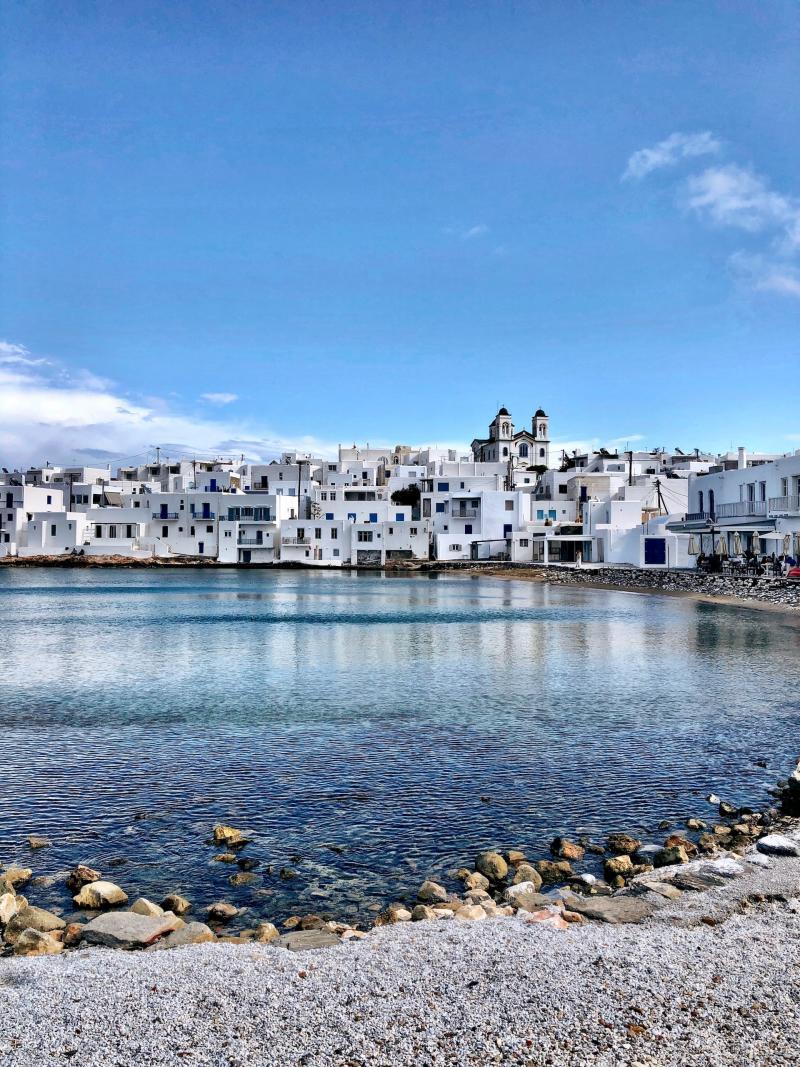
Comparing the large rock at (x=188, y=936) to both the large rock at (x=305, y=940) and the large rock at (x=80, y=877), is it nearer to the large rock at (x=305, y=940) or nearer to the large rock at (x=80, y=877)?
the large rock at (x=305, y=940)

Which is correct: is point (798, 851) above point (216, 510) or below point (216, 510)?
below

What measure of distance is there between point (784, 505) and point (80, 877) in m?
51.7

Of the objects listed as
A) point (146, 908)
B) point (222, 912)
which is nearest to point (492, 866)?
point (222, 912)

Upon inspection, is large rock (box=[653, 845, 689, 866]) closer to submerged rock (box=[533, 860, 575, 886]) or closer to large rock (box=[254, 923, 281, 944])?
submerged rock (box=[533, 860, 575, 886])

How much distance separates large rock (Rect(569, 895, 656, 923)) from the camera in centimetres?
867

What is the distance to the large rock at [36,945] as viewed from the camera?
829 cm

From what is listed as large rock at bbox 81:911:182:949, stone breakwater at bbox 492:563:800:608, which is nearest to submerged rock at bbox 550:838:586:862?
large rock at bbox 81:911:182:949

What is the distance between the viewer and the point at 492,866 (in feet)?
35.3

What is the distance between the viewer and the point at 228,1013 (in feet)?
21.2

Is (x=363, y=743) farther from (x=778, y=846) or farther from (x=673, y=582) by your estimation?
(x=673, y=582)

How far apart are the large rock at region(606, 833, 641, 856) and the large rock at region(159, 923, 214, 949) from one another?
5565 millimetres

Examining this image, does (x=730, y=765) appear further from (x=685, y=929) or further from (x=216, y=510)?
(x=216, y=510)

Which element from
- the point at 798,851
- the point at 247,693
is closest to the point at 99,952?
the point at 798,851

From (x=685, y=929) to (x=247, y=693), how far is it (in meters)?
17.4
